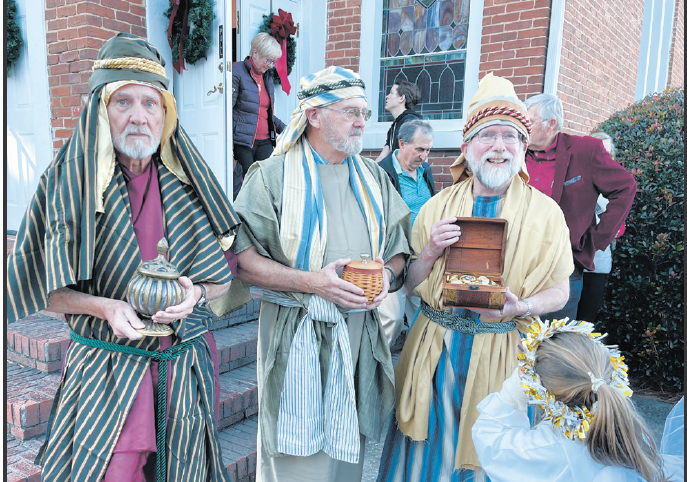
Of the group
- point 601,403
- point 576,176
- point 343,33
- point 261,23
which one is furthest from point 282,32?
point 601,403

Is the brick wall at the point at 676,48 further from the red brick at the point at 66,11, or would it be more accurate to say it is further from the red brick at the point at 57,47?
the red brick at the point at 57,47

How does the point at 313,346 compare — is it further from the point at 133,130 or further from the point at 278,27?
the point at 278,27

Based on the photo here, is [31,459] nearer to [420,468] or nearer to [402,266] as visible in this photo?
[420,468]

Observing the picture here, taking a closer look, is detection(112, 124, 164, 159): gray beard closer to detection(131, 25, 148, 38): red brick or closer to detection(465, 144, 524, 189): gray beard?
detection(465, 144, 524, 189): gray beard

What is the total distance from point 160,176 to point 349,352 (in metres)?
1.02

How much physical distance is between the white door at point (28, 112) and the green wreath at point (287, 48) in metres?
2.44

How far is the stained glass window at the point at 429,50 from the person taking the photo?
6.09 metres

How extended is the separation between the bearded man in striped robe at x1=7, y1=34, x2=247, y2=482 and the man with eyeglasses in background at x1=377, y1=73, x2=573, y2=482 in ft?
2.88

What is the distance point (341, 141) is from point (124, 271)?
1.01 meters

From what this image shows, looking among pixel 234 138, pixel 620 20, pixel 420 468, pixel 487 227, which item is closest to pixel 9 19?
pixel 234 138

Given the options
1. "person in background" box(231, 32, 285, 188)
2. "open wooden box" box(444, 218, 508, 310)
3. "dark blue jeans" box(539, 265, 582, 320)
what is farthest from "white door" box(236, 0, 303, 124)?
"open wooden box" box(444, 218, 508, 310)

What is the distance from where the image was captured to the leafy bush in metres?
4.37

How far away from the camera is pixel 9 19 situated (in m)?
4.61

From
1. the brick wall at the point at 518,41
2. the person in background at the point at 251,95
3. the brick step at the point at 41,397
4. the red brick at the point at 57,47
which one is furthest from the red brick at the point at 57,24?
the brick wall at the point at 518,41
